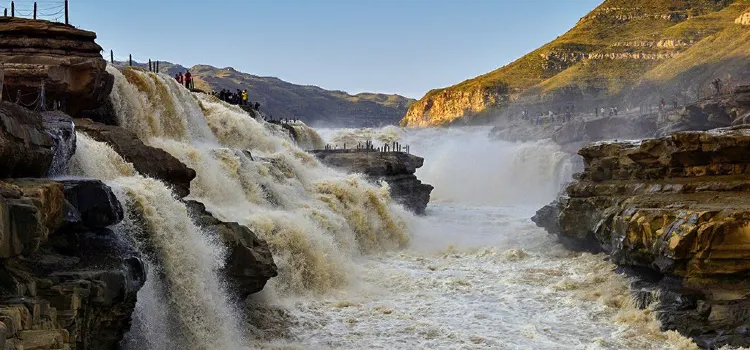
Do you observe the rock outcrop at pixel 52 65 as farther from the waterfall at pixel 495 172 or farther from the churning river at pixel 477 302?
the waterfall at pixel 495 172

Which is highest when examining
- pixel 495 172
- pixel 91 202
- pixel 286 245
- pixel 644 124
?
pixel 644 124

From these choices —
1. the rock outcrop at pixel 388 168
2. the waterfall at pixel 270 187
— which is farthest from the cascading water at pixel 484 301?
the rock outcrop at pixel 388 168

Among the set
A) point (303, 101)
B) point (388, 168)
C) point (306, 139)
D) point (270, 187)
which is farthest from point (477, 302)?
point (303, 101)

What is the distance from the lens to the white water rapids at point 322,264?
13.0m

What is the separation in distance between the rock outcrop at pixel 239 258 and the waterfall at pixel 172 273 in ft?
1.09

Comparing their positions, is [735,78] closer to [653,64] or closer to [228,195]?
[653,64]

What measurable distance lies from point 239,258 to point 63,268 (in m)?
4.97

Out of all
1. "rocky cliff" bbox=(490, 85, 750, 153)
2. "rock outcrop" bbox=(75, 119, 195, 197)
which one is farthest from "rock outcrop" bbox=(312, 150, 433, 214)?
"rock outcrop" bbox=(75, 119, 195, 197)

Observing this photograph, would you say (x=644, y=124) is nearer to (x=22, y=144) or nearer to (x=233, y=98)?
(x=233, y=98)

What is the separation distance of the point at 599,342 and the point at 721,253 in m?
3.01

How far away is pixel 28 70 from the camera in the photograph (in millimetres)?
18094

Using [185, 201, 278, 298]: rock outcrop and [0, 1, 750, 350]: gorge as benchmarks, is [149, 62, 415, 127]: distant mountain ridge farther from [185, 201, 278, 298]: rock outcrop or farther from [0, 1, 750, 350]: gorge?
[185, 201, 278, 298]: rock outcrop

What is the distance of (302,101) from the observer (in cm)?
16662

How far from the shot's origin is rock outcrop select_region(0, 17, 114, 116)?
18.1m
